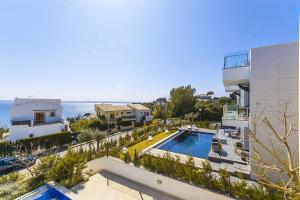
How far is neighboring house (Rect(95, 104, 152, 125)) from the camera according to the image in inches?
1453

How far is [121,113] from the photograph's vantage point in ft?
130

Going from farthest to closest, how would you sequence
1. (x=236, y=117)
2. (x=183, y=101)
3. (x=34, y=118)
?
1. (x=183, y=101)
2. (x=34, y=118)
3. (x=236, y=117)

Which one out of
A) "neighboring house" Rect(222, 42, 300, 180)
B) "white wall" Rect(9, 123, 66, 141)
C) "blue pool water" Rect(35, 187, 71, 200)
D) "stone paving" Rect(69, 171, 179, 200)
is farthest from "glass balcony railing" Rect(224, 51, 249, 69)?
"white wall" Rect(9, 123, 66, 141)

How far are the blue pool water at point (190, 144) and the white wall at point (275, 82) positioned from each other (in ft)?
28.7

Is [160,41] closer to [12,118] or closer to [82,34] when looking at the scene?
[82,34]

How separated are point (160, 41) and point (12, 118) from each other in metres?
23.4

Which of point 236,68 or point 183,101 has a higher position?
point 236,68

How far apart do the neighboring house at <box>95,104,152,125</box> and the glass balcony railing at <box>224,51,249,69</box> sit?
2635cm

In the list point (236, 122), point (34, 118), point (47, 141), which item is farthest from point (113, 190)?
point (34, 118)

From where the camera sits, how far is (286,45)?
10.8 m

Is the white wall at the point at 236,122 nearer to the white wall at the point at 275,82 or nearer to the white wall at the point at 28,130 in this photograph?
the white wall at the point at 275,82

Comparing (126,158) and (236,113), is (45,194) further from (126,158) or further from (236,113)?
(236,113)

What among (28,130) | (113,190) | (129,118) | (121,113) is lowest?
(113,190)

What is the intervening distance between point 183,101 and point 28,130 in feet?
116
